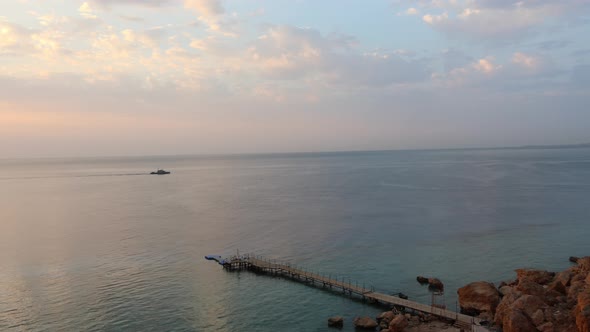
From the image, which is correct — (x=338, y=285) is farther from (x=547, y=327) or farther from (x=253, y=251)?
(x=547, y=327)

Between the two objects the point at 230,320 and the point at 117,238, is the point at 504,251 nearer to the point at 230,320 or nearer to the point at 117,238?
the point at 230,320

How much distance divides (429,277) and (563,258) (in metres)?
23.1

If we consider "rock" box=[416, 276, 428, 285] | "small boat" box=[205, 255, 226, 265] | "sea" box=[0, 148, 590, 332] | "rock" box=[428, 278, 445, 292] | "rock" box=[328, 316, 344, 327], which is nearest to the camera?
"rock" box=[328, 316, 344, 327]

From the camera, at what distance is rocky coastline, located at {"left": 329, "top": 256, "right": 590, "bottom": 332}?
34763 millimetres

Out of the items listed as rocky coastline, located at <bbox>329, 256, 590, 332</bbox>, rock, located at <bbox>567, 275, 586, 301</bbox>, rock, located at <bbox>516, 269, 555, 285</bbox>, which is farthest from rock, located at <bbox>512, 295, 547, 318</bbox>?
rock, located at <bbox>516, 269, 555, 285</bbox>

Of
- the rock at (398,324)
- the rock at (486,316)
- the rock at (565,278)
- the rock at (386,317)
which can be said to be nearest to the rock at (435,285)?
the rock at (486,316)

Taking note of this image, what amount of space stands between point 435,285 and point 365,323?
14547 mm

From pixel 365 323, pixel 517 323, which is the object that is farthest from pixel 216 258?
pixel 517 323

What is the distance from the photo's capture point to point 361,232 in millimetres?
84875

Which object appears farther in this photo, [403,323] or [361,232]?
[361,232]

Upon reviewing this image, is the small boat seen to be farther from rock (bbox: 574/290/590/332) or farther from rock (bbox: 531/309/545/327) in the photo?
rock (bbox: 574/290/590/332)

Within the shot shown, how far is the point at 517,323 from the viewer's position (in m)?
34.8

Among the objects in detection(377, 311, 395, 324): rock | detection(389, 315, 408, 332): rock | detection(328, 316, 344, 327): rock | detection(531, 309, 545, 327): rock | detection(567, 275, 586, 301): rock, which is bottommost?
detection(328, 316, 344, 327): rock

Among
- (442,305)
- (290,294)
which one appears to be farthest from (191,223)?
(442,305)
